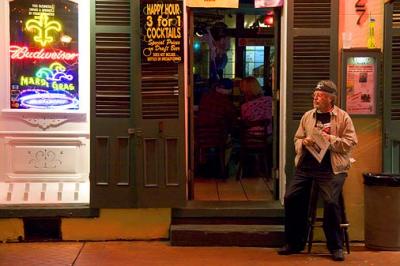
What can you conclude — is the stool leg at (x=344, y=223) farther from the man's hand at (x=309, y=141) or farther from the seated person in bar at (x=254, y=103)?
the seated person in bar at (x=254, y=103)

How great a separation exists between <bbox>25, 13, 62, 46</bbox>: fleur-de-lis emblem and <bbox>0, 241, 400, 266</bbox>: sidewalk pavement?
7.79 ft

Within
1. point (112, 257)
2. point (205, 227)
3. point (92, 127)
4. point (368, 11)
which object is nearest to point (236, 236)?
point (205, 227)

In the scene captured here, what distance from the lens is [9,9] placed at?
738 centimetres

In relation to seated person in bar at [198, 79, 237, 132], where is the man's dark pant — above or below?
below

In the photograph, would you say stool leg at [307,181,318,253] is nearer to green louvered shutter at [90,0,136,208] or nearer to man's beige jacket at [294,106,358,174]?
man's beige jacket at [294,106,358,174]

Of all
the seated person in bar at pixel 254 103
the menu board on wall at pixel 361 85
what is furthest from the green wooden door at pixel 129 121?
the seated person in bar at pixel 254 103

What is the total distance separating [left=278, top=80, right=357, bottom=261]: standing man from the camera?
646 cm

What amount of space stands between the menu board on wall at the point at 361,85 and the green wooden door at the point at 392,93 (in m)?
0.14

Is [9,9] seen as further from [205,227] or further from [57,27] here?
[205,227]

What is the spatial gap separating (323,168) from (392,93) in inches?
51.6

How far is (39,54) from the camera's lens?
745 centimetres

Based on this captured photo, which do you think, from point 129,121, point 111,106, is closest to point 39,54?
point 111,106

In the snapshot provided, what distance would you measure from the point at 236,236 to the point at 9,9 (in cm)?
371

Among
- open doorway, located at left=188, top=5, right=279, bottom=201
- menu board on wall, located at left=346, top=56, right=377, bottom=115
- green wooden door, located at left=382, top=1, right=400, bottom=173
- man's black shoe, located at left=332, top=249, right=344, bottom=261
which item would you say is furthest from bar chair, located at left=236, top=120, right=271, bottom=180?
man's black shoe, located at left=332, top=249, right=344, bottom=261
